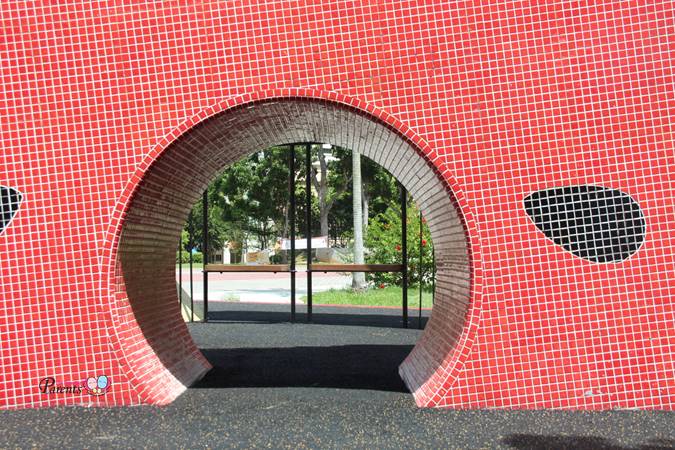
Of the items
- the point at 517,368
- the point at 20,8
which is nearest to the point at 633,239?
the point at 517,368

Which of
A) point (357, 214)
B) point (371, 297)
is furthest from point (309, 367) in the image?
point (357, 214)

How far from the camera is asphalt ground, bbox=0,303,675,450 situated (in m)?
5.14

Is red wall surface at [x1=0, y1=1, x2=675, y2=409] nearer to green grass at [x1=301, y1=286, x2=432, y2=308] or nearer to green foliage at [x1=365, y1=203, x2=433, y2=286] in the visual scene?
green grass at [x1=301, y1=286, x2=432, y2=308]

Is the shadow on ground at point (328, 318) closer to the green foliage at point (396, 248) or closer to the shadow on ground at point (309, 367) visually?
the shadow on ground at point (309, 367)

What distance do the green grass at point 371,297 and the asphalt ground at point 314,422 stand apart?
448 inches

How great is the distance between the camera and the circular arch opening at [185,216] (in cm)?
626

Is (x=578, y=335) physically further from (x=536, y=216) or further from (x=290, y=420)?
(x=290, y=420)

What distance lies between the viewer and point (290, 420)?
5.85 m

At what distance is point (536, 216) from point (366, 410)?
257 centimetres

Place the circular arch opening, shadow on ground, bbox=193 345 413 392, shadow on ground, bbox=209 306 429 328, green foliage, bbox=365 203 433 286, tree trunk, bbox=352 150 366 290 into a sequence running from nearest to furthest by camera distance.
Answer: the circular arch opening
shadow on ground, bbox=193 345 413 392
shadow on ground, bbox=209 306 429 328
tree trunk, bbox=352 150 366 290
green foliage, bbox=365 203 433 286

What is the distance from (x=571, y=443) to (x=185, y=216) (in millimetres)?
5450

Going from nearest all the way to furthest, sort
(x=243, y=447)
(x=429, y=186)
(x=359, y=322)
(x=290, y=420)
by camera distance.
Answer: (x=243, y=447)
(x=290, y=420)
(x=429, y=186)
(x=359, y=322)

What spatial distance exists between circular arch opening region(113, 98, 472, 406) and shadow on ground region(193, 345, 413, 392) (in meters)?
0.34

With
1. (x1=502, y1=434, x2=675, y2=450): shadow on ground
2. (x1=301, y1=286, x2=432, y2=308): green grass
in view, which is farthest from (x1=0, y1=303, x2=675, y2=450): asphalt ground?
(x1=301, y1=286, x2=432, y2=308): green grass
